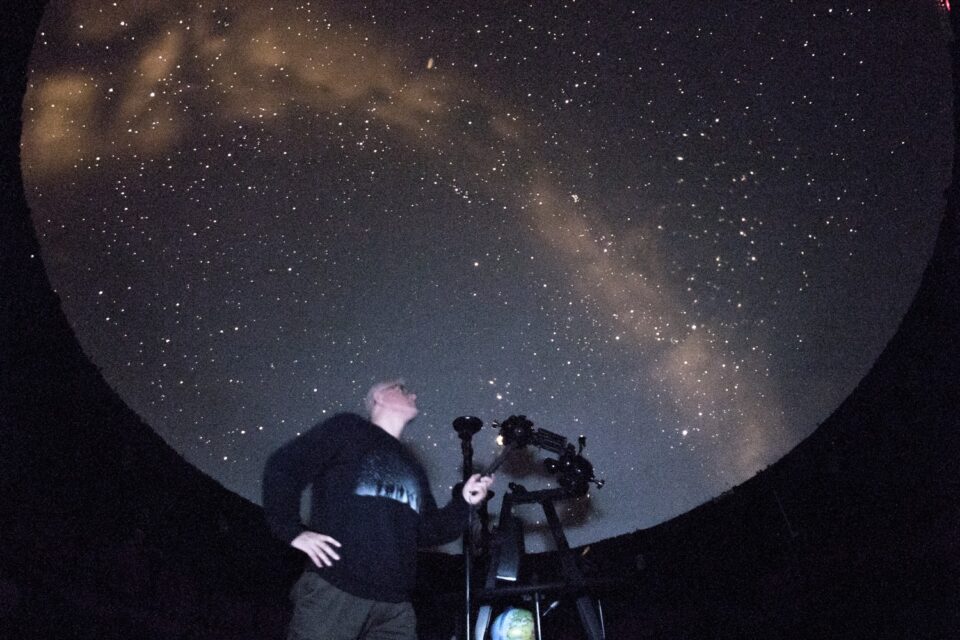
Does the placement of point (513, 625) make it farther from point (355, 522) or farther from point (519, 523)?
point (355, 522)

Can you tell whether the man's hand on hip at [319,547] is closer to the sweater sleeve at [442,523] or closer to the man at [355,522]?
the man at [355,522]

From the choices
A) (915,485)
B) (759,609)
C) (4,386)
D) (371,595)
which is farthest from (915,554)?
(4,386)

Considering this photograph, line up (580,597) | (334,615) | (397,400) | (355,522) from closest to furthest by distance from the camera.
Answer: (334,615) → (355,522) → (397,400) → (580,597)

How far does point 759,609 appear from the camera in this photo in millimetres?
3441

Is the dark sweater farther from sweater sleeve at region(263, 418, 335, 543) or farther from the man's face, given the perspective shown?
the man's face

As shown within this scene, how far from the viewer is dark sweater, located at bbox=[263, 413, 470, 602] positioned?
191 centimetres

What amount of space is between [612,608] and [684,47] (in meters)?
3.60

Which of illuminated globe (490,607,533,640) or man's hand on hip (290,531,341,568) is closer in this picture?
man's hand on hip (290,531,341,568)

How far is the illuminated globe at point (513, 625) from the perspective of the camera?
2.98 meters

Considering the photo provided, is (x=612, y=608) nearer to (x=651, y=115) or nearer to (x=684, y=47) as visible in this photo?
(x=651, y=115)

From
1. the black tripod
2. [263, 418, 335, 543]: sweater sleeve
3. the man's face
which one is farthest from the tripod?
[263, 418, 335, 543]: sweater sleeve

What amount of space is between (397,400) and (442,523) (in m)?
0.51

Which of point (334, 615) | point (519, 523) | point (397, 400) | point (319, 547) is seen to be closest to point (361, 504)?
point (319, 547)

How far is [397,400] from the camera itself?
251 cm
